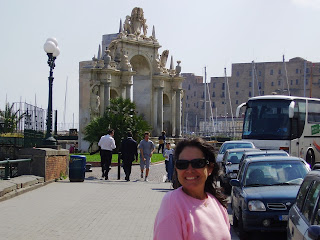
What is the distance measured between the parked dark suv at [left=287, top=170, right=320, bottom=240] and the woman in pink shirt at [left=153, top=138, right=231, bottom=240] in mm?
2437

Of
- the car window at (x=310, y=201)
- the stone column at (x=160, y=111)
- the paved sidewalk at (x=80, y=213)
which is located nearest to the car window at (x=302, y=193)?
the car window at (x=310, y=201)

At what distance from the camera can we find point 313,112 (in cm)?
3034

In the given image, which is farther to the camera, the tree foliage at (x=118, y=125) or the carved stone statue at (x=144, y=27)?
the carved stone statue at (x=144, y=27)

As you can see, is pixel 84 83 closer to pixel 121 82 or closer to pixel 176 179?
pixel 121 82

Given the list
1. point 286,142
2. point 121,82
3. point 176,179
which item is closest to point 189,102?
point 121,82

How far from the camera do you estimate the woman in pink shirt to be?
3500 millimetres

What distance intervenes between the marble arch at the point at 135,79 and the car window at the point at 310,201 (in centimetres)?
3877

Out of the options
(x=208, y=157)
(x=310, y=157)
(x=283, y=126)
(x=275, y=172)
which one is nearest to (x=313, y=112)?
(x=310, y=157)

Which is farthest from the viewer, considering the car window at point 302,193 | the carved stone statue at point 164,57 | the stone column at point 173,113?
the stone column at point 173,113

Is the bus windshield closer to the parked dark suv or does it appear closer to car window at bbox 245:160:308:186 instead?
car window at bbox 245:160:308:186

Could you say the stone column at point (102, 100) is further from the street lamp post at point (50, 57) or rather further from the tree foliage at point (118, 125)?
the street lamp post at point (50, 57)

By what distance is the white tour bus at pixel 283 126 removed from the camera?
28266 mm

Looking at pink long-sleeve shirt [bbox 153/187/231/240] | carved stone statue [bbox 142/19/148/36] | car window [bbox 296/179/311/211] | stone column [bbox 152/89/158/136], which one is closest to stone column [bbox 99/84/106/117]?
stone column [bbox 152/89/158/136]

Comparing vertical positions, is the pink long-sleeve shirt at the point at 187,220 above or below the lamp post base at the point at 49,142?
below
